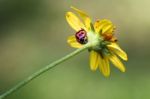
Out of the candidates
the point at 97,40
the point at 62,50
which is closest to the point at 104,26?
the point at 97,40

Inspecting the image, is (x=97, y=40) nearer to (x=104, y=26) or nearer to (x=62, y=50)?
(x=104, y=26)

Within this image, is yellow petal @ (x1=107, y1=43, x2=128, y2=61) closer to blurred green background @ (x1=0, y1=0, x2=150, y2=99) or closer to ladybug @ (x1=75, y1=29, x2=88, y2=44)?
ladybug @ (x1=75, y1=29, x2=88, y2=44)

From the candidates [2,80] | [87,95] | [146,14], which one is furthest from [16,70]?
[146,14]

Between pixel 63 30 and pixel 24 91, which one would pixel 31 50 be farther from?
pixel 24 91

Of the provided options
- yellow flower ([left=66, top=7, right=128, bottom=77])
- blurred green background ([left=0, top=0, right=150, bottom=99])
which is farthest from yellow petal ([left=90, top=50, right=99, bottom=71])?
blurred green background ([left=0, top=0, right=150, bottom=99])

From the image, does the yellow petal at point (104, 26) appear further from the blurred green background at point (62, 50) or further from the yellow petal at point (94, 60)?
the blurred green background at point (62, 50)

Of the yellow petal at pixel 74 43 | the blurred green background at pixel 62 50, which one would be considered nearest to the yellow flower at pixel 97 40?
the yellow petal at pixel 74 43
